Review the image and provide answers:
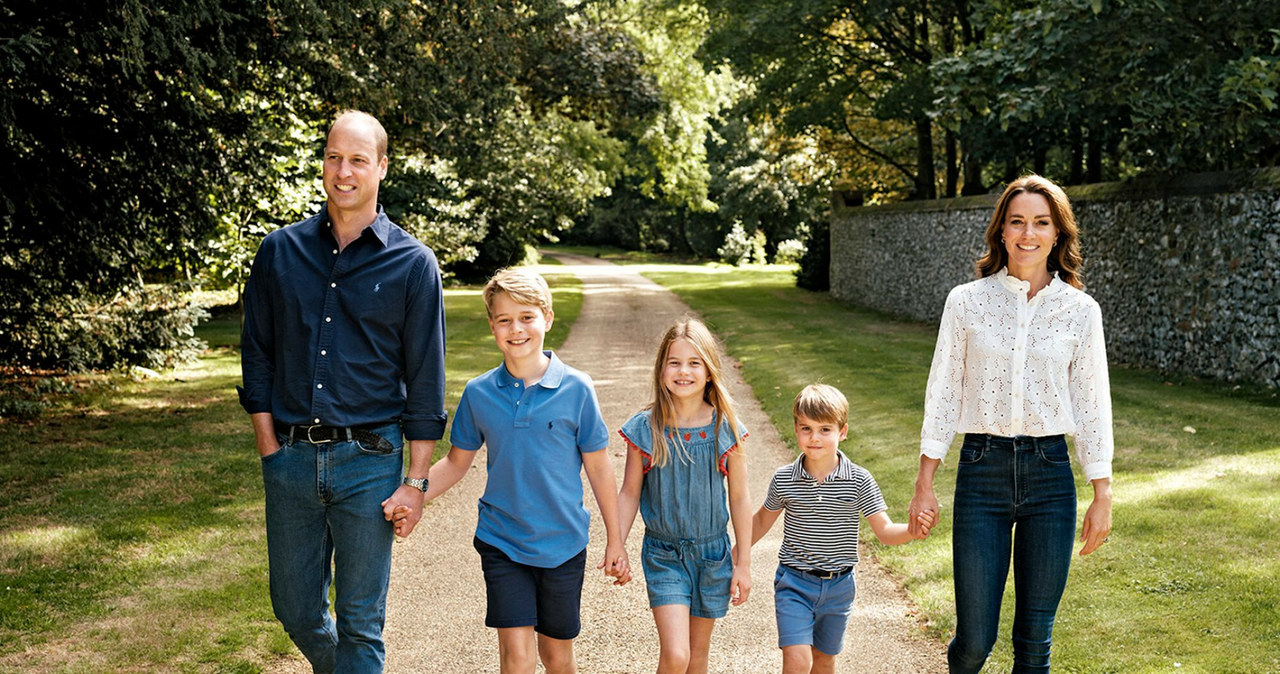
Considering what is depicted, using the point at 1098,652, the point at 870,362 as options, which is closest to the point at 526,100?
the point at 870,362

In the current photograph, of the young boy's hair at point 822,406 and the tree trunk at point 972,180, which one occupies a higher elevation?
the tree trunk at point 972,180

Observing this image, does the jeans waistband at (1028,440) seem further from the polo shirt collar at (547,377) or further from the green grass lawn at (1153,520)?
the green grass lawn at (1153,520)

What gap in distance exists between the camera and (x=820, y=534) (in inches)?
156

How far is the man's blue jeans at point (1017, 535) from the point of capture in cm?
364

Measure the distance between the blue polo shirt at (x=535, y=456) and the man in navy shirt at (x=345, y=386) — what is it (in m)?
0.25

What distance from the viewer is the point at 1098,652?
16.0 ft

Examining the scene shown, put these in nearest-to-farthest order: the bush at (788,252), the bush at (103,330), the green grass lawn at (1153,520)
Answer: the green grass lawn at (1153,520)
the bush at (103,330)
the bush at (788,252)

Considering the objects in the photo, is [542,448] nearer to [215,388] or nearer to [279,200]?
[215,388]

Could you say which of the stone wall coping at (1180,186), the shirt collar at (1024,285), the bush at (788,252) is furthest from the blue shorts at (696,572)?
the bush at (788,252)

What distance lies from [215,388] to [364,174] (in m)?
11.2

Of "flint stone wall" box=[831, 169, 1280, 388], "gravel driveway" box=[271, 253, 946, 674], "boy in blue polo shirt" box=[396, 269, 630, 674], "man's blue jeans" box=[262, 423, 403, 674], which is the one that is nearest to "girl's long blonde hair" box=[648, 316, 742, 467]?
"boy in blue polo shirt" box=[396, 269, 630, 674]

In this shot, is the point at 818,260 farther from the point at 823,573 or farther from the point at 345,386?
the point at 345,386

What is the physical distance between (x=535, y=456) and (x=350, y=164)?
46.8 inches

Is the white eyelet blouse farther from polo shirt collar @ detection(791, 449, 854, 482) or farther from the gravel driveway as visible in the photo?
the gravel driveway
